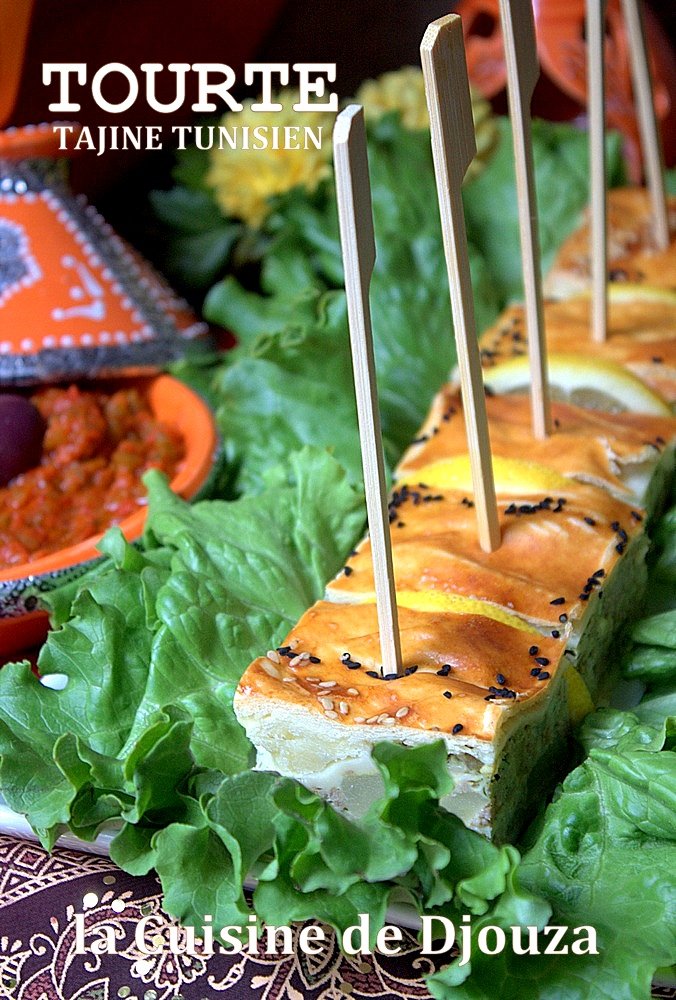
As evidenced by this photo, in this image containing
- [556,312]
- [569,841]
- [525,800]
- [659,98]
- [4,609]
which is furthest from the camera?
[659,98]

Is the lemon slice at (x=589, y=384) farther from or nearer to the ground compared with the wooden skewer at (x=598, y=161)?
nearer to the ground

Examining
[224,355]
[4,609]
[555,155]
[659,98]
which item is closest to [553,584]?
[4,609]

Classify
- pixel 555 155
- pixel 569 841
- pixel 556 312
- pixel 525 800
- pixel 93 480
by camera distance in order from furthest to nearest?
pixel 555 155 < pixel 556 312 < pixel 93 480 < pixel 525 800 < pixel 569 841

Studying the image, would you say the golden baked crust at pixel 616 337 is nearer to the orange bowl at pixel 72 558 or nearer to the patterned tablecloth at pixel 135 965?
the orange bowl at pixel 72 558

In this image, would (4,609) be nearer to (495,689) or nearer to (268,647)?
(268,647)

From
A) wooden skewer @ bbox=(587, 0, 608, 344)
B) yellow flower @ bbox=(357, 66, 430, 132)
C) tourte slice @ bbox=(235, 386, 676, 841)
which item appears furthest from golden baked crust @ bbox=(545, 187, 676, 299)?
tourte slice @ bbox=(235, 386, 676, 841)

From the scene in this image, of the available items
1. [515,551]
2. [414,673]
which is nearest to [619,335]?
[515,551]

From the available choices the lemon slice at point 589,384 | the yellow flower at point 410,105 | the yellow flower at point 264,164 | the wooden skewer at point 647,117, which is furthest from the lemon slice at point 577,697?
the yellow flower at point 410,105
